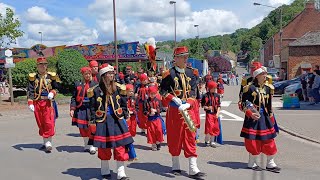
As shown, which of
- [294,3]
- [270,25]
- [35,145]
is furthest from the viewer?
[294,3]

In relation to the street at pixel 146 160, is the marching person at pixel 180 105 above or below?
A: above

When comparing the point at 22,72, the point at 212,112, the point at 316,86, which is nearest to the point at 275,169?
the point at 212,112

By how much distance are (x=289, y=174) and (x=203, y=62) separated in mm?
40851

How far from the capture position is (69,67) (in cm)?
2292

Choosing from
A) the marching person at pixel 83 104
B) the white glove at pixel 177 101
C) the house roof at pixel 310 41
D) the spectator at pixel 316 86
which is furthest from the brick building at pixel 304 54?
the white glove at pixel 177 101

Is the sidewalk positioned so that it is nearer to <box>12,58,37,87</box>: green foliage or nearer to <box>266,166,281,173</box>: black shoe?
<box>266,166,281,173</box>: black shoe

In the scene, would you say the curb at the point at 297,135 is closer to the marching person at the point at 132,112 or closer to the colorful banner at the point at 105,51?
the marching person at the point at 132,112

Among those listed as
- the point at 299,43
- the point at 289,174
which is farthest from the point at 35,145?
the point at 299,43

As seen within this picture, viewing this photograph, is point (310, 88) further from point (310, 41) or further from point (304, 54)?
point (310, 41)

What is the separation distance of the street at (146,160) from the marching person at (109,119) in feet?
2.06

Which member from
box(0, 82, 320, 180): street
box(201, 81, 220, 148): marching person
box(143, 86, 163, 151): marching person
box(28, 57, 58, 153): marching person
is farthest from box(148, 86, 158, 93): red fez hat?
box(28, 57, 58, 153): marching person

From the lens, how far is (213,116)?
961 cm

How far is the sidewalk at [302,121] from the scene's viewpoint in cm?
1102

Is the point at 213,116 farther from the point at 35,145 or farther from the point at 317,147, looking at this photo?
the point at 35,145
